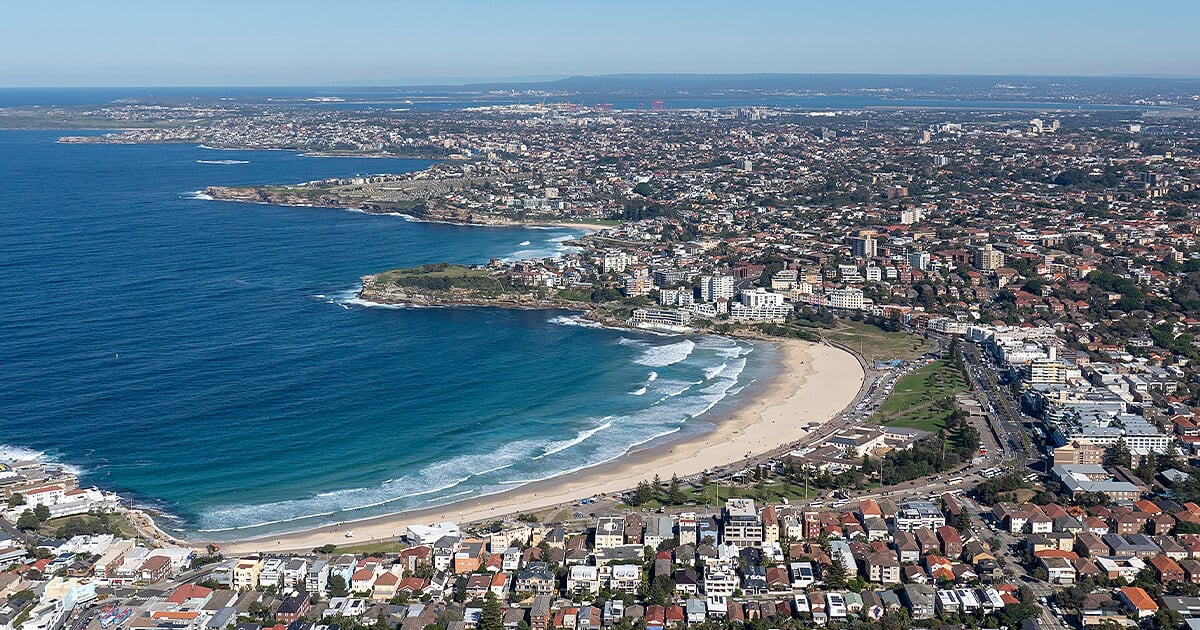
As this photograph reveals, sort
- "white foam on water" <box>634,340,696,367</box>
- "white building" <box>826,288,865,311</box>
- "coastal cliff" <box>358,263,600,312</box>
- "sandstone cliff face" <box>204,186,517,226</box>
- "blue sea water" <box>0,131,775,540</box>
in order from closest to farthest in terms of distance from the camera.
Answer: "blue sea water" <box>0,131,775,540</box>
"white foam on water" <box>634,340,696,367</box>
"white building" <box>826,288,865,311</box>
"coastal cliff" <box>358,263,600,312</box>
"sandstone cliff face" <box>204,186,517,226</box>

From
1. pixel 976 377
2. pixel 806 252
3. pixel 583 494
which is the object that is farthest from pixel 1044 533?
pixel 806 252

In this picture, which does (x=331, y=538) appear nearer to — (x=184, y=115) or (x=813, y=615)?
(x=813, y=615)

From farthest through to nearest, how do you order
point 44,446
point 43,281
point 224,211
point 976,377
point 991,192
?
point 991,192
point 224,211
point 43,281
point 976,377
point 44,446

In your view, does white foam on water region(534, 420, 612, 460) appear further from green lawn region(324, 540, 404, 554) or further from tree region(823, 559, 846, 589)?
tree region(823, 559, 846, 589)

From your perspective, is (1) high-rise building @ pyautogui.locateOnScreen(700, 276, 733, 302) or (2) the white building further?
(1) high-rise building @ pyautogui.locateOnScreen(700, 276, 733, 302)

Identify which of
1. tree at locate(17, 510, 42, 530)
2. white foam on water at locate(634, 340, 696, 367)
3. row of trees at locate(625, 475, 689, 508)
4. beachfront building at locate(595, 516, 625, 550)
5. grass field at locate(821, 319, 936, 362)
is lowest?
grass field at locate(821, 319, 936, 362)

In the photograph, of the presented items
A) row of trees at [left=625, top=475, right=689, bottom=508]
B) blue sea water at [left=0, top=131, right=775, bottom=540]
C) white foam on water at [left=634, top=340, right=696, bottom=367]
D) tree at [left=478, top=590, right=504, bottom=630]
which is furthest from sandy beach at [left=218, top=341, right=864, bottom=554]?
tree at [left=478, top=590, right=504, bottom=630]

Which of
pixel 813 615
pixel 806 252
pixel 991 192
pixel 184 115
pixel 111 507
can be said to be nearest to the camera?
pixel 813 615
